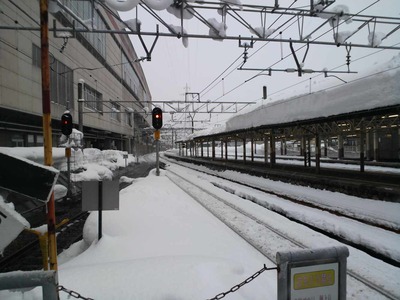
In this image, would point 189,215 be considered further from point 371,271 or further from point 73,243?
point 371,271

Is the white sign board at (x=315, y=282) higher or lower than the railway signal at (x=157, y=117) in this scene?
lower

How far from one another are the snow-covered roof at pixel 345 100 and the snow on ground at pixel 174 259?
A: 3993 mm

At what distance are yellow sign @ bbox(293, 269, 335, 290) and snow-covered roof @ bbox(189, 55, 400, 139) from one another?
30.4 ft

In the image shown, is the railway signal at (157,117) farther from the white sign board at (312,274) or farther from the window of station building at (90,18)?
the window of station building at (90,18)

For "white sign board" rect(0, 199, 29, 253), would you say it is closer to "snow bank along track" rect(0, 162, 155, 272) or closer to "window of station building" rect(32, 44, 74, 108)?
"snow bank along track" rect(0, 162, 155, 272)

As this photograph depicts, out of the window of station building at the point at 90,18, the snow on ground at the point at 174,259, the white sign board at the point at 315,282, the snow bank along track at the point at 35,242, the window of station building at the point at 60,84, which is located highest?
the window of station building at the point at 90,18

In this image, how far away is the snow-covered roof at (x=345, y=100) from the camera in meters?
10.2

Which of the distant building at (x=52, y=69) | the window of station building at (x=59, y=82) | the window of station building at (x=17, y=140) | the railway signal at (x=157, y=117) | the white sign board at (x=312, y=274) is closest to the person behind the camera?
the white sign board at (x=312, y=274)

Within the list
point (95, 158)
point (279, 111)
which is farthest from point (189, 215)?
point (95, 158)

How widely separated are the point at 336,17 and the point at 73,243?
1074 centimetres

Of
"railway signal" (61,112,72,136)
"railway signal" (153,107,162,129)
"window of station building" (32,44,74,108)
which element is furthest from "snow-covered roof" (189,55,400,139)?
"window of station building" (32,44,74,108)

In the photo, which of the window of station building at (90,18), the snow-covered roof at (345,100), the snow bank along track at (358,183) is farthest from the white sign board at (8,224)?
the window of station building at (90,18)

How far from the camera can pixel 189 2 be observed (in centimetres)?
862

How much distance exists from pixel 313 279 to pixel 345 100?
11704mm
